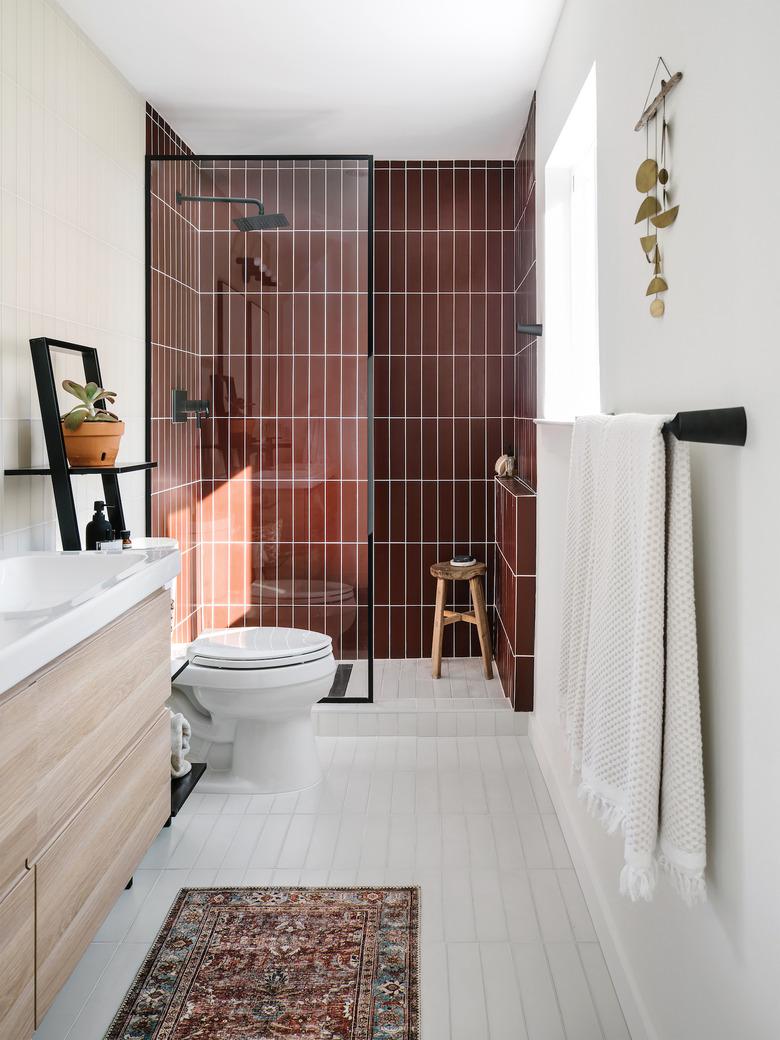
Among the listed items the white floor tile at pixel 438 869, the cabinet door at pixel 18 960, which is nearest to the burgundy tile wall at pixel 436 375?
the white floor tile at pixel 438 869

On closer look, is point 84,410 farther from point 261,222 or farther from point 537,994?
point 537,994

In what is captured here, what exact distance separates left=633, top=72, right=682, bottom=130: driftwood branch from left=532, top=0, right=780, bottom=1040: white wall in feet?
0.07

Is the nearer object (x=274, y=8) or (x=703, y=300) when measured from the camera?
(x=703, y=300)

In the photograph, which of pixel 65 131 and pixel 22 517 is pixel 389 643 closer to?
pixel 22 517

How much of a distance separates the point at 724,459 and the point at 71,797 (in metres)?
1.28

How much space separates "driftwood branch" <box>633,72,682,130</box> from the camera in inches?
58.3


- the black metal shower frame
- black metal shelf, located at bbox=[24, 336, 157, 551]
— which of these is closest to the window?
the black metal shower frame

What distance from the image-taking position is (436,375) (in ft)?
14.2

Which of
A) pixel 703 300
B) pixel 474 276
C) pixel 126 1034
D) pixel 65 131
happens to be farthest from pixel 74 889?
pixel 474 276

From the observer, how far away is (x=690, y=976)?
1.43 meters

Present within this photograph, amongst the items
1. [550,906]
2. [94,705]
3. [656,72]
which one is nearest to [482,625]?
[550,906]

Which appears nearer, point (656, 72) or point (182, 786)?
point (656, 72)

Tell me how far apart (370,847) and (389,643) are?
186 cm

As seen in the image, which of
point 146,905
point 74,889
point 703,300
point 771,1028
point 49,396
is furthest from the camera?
point 49,396
